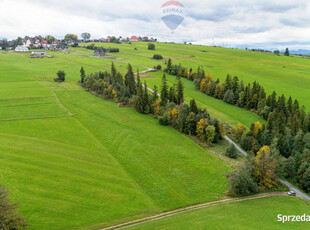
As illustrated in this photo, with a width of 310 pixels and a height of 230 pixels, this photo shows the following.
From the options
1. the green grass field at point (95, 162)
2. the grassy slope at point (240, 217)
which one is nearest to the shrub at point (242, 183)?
the grassy slope at point (240, 217)

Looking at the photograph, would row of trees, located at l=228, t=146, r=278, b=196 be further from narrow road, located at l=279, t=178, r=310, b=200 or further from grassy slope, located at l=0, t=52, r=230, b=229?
grassy slope, located at l=0, t=52, r=230, b=229

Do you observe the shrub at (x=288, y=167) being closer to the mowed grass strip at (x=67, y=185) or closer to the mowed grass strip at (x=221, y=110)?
the mowed grass strip at (x=221, y=110)

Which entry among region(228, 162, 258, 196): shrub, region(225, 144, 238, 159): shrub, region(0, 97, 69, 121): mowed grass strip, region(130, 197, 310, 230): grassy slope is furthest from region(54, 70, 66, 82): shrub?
region(228, 162, 258, 196): shrub

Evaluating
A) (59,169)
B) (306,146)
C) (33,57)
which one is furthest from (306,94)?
(33,57)

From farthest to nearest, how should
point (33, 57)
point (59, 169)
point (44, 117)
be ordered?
point (33, 57) → point (44, 117) → point (59, 169)

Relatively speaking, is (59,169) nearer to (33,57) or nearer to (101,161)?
(101,161)

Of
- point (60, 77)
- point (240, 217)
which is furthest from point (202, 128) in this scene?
point (60, 77)
